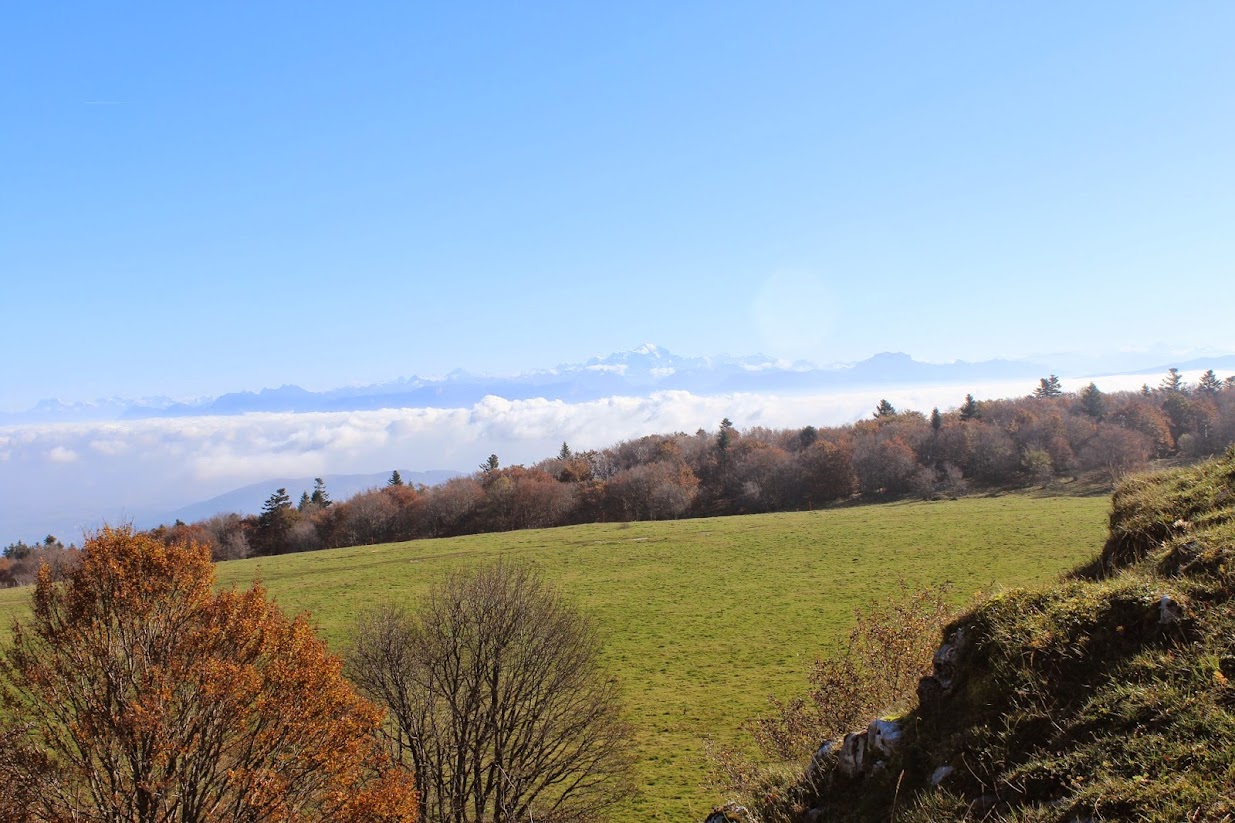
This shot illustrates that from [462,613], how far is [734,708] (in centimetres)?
1461

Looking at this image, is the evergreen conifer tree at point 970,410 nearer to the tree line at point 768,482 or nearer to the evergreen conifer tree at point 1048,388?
the tree line at point 768,482

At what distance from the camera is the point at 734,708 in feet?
108

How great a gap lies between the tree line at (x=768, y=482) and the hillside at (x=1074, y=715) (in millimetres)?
97511

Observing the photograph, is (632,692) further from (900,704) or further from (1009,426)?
(1009,426)

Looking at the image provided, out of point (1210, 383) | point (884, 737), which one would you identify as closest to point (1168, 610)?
point (884, 737)

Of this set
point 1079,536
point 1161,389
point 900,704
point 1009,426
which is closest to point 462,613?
point 900,704

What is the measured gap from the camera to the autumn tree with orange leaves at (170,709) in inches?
643

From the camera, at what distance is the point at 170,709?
57.5ft

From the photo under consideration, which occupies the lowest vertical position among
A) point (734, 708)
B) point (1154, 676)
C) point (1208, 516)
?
point (734, 708)

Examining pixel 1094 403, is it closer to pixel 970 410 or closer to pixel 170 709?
pixel 970 410

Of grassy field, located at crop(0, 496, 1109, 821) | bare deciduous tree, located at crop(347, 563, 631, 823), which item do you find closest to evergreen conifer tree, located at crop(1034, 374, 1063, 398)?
grassy field, located at crop(0, 496, 1109, 821)

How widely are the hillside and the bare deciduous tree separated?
15.9 m

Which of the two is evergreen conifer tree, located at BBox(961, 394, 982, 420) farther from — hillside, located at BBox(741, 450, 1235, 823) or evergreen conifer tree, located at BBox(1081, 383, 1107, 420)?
hillside, located at BBox(741, 450, 1235, 823)

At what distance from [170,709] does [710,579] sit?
4537cm
